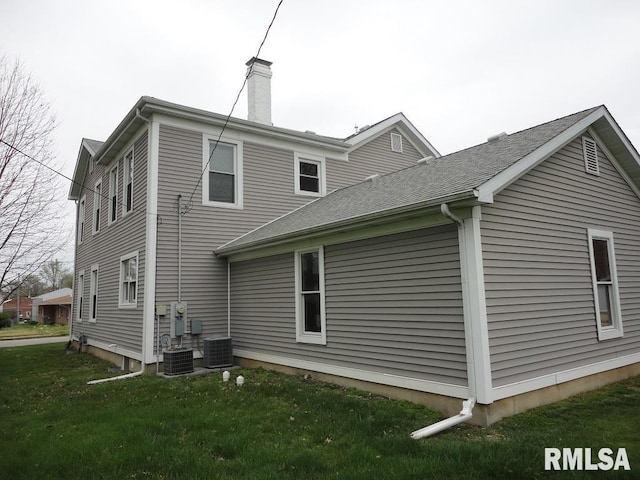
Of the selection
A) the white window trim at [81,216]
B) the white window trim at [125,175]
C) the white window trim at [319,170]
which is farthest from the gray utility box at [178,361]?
the white window trim at [81,216]

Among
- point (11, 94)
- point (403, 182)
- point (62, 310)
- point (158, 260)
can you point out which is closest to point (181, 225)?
point (158, 260)

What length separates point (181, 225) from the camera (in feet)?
34.1

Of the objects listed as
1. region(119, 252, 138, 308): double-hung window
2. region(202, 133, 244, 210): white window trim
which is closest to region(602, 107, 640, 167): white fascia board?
region(202, 133, 244, 210): white window trim

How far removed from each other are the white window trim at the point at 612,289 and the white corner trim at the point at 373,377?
3317 millimetres

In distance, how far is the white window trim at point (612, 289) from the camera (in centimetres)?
740

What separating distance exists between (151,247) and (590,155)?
29.2 ft

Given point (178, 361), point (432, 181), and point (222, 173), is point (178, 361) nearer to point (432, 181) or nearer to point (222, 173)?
point (222, 173)

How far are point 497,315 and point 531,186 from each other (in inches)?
87.6

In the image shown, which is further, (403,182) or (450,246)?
(403,182)

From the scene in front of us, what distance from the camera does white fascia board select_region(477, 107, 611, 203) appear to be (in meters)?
5.47

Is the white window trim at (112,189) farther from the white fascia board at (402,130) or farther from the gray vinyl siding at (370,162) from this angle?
the white fascia board at (402,130)

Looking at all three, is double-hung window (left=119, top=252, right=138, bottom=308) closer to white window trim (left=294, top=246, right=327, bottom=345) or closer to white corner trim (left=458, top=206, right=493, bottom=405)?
white window trim (left=294, top=246, right=327, bottom=345)

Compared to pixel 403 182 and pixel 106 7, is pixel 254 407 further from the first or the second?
pixel 106 7

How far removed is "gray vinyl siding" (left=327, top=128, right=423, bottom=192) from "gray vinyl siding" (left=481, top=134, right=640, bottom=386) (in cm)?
692
